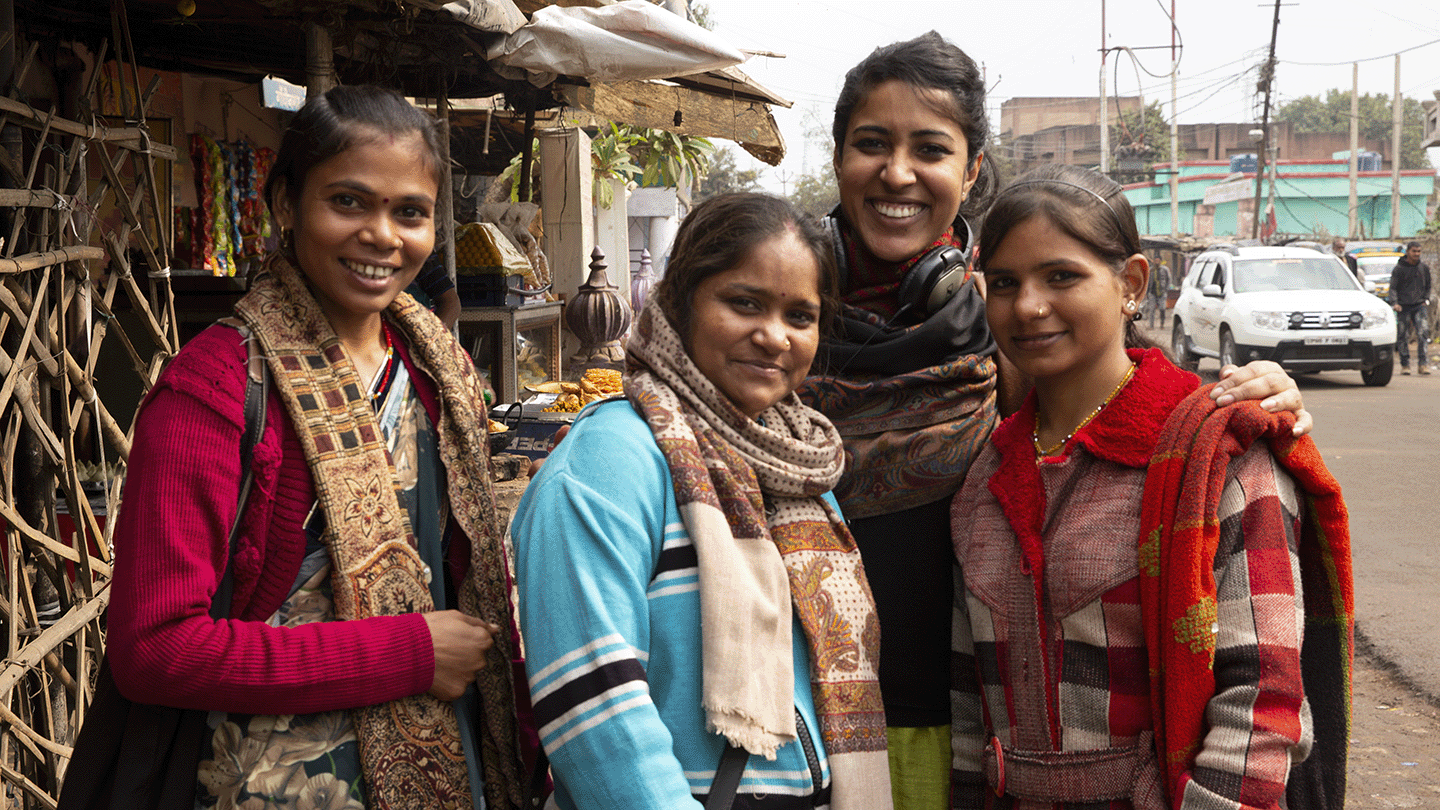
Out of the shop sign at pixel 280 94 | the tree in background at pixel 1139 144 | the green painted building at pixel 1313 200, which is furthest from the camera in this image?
the tree in background at pixel 1139 144

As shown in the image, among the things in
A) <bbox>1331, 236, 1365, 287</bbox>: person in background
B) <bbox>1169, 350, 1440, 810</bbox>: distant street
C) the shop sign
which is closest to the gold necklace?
<bbox>1169, 350, 1440, 810</bbox>: distant street

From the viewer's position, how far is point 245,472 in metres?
1.48

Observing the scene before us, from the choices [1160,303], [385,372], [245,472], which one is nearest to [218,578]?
[245,472]

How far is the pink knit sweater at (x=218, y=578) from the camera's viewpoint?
1.38 m

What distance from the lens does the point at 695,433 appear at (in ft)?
5.06

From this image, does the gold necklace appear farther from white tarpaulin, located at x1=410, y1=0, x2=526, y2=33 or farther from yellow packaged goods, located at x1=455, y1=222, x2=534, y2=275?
yellow packaged goods, located at x1=455, y1=222, x2=534, y2=275

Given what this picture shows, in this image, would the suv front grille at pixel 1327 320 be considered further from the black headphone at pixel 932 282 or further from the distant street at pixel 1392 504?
the black headphone at pixel 932 282

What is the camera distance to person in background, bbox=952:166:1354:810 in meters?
1.46

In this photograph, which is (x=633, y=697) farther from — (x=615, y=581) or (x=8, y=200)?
(x=8, y=200)

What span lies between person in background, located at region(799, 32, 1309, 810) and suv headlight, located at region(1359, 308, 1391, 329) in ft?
40.6

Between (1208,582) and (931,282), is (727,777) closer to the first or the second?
(1208,582)

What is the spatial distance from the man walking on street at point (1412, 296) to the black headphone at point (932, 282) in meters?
15.1

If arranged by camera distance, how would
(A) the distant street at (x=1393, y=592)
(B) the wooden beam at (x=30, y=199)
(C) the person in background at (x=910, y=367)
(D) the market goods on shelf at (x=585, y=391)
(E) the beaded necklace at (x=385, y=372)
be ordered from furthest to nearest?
1. (D) the market goods on shelf at (x=585, y=391)
2. (A) the distant street at (x=1393, y=592)
3. (B) the wooden beam at (x=30, y=199)
4. (C) the person in background at (x=910, y=367)
5. (E) the beaded necklace at (x=385, y=372)

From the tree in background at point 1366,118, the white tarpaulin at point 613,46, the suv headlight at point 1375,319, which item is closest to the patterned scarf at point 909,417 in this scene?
the white tarpaulin at point 613,46
